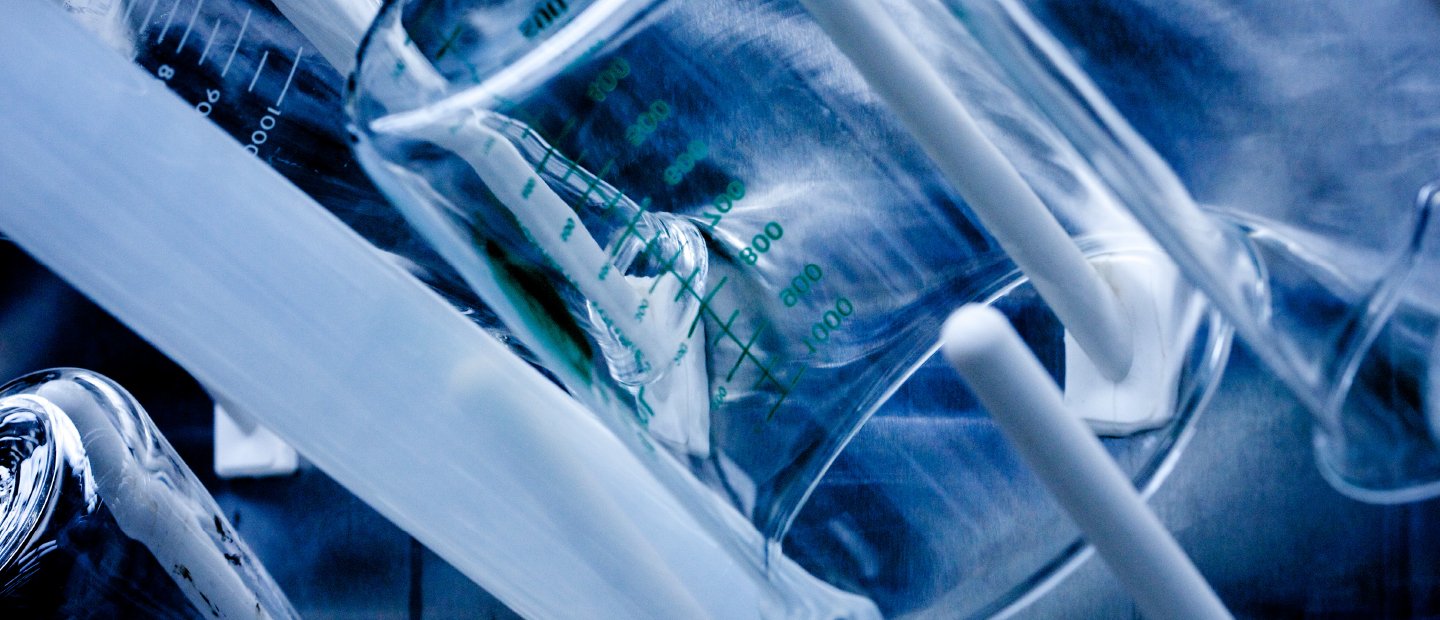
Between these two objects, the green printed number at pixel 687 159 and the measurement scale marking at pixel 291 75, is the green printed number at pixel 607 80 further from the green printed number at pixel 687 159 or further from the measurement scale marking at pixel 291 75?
the measurement scale marking at pixel 291 75

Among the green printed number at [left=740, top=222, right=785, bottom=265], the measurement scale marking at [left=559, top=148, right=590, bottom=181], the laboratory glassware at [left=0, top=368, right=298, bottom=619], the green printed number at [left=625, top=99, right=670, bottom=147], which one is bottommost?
the laboratory glassware at [left=0, top=368, right=298, bottom=619]

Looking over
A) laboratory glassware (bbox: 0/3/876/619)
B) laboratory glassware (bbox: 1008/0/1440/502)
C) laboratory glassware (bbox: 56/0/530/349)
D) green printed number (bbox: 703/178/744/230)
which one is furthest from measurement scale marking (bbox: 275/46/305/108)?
laboratory glassware (bbox: 1008/0/1440/502)

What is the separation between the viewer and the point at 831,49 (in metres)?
0.37

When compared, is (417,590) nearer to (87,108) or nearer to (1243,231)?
(87,108)

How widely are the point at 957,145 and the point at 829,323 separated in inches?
4.6

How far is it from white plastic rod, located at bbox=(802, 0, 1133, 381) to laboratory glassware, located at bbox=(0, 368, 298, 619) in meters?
0.32

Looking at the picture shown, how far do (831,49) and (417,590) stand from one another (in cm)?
38

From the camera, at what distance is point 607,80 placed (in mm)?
331

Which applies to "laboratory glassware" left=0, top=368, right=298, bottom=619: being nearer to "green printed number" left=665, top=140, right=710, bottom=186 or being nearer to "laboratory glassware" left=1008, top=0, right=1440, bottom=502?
"green printed number" left=665, top=140, right=710, bottom=186

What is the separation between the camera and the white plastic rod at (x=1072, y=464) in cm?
25

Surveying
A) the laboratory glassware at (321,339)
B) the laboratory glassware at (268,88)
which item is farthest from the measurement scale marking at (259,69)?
the laboratory glassware at (321,339)

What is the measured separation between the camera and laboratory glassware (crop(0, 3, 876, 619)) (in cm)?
35

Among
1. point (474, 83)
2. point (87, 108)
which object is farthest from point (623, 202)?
point (87, 108)

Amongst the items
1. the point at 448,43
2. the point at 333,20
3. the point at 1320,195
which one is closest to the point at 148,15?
the point at 333,20
